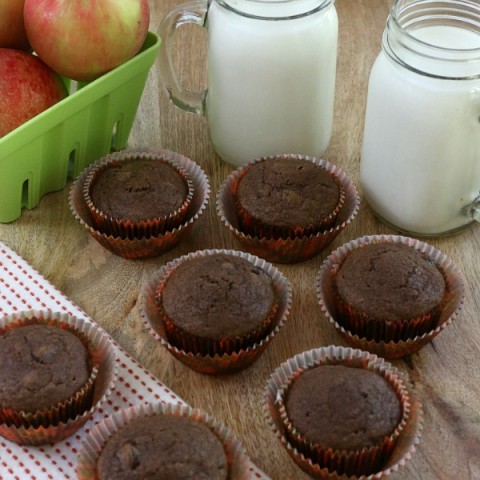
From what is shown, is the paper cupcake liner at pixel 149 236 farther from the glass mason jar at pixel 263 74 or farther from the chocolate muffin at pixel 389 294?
the chocolate muffin at pixel 389 294

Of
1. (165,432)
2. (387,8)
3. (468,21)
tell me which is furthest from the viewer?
(387,8)

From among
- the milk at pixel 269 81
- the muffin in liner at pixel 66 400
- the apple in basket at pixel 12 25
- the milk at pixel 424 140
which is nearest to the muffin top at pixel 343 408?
the muffin in liner at pixel 66 400

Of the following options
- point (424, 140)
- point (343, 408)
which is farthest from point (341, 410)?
point (424, 140)

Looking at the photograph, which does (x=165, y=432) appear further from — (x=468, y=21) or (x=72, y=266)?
(x=468, y=21)

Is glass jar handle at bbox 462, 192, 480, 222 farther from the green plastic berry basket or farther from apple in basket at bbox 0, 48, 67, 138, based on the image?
apple in basket at bbox 0, 48, 67, 138

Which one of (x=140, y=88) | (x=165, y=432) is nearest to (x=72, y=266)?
(x=140, y=88)

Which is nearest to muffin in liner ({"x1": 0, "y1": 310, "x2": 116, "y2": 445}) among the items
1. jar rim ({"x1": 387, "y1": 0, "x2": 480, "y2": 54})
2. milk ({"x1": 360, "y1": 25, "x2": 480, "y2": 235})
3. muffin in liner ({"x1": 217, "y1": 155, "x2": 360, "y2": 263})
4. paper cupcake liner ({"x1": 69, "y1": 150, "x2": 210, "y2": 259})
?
paper cupcake liner ({"x1": 69, "y1": 150, "x2": 210, "y2": 259})
